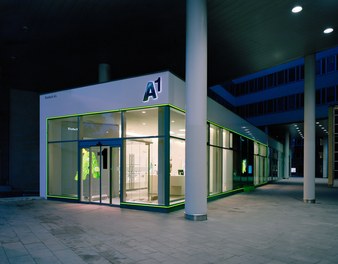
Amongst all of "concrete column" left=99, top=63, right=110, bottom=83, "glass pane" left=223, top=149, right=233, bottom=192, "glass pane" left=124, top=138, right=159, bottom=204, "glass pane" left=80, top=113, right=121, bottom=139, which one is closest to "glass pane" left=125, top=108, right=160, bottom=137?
"glass pane" left=124, top=138, right=159, bottom=204

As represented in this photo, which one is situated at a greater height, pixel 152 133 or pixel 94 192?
pixel 152 133

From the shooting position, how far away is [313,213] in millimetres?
10641

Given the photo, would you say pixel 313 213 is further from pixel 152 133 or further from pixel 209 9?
pixel 209 9

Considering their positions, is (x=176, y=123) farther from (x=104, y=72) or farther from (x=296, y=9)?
(x=104, y=72)

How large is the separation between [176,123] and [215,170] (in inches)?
200

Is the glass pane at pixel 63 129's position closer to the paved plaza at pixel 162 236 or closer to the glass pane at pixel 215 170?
the paved plaza at pixel 162 236

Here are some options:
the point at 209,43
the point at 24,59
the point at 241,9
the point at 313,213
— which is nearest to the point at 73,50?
the point at 24,59

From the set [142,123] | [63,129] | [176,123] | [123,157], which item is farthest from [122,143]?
[63,129]

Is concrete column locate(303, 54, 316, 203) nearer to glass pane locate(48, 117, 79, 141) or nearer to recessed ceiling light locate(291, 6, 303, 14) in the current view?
recessed ceiling light locate(291, 6, 303, 14)

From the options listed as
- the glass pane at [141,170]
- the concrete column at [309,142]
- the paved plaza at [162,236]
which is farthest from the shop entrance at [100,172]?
the concrete column at [309,142]

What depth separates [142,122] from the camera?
11.1m

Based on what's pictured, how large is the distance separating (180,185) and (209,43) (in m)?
6.78

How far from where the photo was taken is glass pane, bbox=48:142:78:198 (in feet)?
42.8

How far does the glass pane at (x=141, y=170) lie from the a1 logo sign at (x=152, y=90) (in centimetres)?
155
